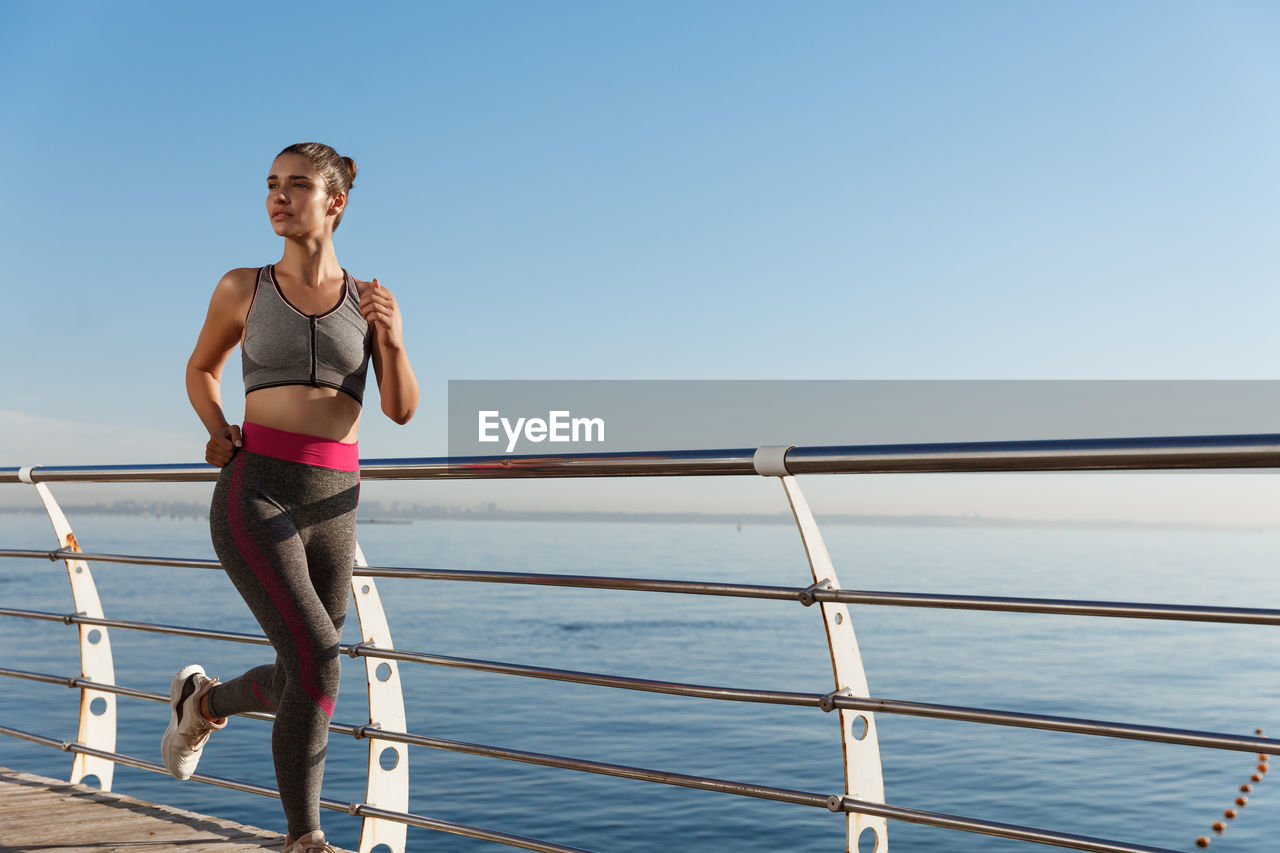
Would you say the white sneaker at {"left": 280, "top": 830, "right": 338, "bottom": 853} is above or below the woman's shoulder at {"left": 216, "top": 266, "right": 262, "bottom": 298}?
below

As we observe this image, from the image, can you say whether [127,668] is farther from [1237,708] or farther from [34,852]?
[34,852]

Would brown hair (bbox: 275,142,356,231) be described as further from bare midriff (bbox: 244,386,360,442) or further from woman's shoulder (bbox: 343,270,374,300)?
bare midriff (bbox: 244,386,360,442)

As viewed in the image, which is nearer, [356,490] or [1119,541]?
[356,490]

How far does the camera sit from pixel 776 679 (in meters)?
27.5

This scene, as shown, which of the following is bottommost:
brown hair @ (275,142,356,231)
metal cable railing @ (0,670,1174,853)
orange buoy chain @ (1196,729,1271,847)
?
orange buoy chain @ (1196,729,1271,847)

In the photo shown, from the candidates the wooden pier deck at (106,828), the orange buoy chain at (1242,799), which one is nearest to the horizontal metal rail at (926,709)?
the wooden pier deck at (106,828)

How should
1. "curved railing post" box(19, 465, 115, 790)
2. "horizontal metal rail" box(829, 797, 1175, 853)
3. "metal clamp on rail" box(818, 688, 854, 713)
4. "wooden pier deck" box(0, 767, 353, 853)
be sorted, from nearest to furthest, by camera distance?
"horizontal metal rail" box(829, 797, 1175, 853) → "metal clamp on rail" box(818, 688, 854, 713) → "wooden pier deck" box(0, 767, 353, 853) → "curved railing post" box(19, 465, 115, 790)

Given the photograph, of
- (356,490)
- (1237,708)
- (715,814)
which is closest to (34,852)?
(356,490)

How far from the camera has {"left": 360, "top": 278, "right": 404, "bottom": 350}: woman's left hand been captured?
200 cm

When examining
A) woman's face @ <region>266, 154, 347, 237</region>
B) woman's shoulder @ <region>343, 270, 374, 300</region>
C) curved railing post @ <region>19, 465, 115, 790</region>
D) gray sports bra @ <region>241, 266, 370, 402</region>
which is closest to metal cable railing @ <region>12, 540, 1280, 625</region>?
gray sports bra @ <region>241, 266, 370, 402</region>

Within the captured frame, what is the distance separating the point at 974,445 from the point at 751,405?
68.1 meters

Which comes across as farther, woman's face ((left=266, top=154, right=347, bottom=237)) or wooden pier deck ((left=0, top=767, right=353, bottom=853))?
wooden pier deck ((left=0, top=767, right=353, bottom=853))

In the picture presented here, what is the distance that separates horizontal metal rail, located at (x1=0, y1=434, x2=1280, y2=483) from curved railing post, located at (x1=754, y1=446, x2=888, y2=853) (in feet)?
0.16

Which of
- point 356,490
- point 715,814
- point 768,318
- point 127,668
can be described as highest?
point 768,318
